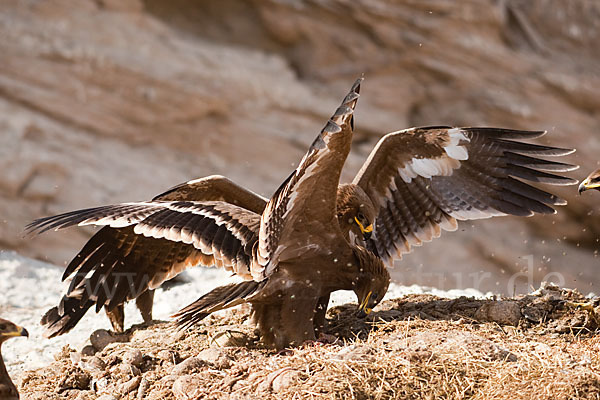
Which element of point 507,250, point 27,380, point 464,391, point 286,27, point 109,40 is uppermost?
point 286,27

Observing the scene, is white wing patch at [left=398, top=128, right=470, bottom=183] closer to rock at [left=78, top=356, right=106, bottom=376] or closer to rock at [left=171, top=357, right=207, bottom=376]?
rock at [left=171, top=357, right=207, bottom=376]

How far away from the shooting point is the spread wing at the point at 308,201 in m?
3.96

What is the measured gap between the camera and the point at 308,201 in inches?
172

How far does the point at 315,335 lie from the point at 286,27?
24.5ft

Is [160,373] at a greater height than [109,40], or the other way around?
[109,40]

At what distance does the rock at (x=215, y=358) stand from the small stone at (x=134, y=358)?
33cm

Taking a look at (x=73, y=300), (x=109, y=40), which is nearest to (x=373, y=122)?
(x=109, y=40)

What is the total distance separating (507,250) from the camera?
11.8 m

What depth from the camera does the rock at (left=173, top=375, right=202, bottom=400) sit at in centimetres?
393

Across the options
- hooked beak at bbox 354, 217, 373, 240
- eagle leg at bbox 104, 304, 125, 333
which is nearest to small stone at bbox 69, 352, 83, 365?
eagle leg at bbox 104, 304, 125, 333

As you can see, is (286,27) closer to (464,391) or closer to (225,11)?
(225,11)

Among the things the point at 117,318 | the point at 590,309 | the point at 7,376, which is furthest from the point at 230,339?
the point at 590,309

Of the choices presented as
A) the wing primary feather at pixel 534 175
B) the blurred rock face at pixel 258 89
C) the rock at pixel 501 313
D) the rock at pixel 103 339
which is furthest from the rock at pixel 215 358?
the blurred rock face at pixel 258 89

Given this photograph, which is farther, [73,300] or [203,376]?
[73,300]
